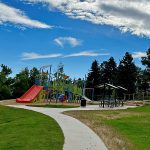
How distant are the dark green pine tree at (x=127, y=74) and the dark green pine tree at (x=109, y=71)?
476 cm

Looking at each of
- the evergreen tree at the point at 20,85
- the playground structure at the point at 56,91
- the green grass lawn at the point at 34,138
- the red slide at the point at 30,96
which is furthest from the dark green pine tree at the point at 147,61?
the green grass lawn at the point at 34,138

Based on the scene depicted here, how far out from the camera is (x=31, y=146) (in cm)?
1420

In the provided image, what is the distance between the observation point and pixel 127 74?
301 ft

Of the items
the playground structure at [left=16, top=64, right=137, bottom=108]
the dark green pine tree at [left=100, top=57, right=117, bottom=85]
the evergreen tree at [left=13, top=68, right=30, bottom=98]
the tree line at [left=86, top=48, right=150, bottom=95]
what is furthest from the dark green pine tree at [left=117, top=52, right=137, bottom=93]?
the playground structure at [left=16, top=64, right=137, bottom=108]

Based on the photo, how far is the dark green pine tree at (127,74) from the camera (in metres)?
90.9

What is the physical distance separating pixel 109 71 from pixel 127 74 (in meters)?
9.10

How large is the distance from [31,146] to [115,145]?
3274 mm

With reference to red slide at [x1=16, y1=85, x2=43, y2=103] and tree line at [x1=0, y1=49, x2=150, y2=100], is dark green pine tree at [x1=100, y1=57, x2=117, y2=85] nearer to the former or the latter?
tree line at [x1=0, y1=49, x2=150, y2=100]

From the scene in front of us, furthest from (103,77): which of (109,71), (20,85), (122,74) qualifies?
(20,85)

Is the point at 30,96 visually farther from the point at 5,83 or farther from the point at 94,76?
the point at 94,76

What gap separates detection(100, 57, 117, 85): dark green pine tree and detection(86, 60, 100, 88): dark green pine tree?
10.4ft

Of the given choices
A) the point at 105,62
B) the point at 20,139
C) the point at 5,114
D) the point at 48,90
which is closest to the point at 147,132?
the point at 20,139

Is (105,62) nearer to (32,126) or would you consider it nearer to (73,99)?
(73,99)

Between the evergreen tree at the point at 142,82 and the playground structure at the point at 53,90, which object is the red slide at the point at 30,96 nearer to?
the playground structure at the point at 53,90
